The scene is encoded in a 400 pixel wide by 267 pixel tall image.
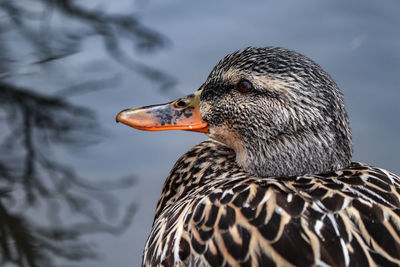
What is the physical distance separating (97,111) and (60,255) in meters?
1.02

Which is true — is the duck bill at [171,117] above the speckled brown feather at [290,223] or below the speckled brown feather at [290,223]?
above

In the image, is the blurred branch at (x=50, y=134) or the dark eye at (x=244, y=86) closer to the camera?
the dark eye at (x=244, y=86)

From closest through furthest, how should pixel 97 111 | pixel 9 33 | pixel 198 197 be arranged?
pixel 198 197
pixel 97 111
pixel 9 33

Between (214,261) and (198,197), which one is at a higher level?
(198,197)

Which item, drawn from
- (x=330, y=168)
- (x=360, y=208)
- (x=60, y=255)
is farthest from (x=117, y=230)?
(x=360, y=208)

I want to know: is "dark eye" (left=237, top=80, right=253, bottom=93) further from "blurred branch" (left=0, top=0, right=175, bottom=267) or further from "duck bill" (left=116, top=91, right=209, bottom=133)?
"blurred branch" (left=0, top=0, right=175, bottom=267)

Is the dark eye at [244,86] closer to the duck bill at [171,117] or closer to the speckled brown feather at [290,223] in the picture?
the duck bill at [171,117]

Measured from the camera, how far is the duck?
62.2 inches

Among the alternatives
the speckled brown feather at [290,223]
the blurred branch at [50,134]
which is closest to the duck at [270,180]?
the speckled brown feather at [290,223]

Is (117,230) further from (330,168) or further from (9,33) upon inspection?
(9,33)

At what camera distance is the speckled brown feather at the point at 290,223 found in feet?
5.09

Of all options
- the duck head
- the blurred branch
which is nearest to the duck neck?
the duck head

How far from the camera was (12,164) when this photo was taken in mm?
3186

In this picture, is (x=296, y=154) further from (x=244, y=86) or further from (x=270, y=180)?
(x=244, y=86)
